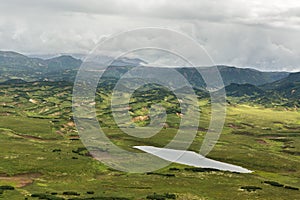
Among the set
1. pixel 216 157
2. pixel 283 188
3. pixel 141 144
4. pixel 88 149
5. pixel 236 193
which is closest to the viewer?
pixel 236 193

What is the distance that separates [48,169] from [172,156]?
59664 millimetres

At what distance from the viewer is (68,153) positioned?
133m

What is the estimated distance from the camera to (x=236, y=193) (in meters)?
89.1

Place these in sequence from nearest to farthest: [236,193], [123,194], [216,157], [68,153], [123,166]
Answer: [123,194] < [236,193] < [123,166] < [68,153] < [216,157]

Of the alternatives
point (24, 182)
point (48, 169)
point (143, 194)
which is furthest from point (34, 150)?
point (143, 194)

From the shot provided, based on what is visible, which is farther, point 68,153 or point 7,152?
point 68,153

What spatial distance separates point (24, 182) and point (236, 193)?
50083mm

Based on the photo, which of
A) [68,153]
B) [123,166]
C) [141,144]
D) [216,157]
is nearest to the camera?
[123,166]

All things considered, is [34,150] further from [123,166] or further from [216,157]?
[216,157]

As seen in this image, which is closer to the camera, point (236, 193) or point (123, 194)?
point (123, 194)

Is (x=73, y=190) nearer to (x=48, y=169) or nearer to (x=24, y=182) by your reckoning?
(x=24, y=182)

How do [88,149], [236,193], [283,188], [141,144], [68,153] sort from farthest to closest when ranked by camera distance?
1. [141,144]
2. [88,149]
3. [68,153]
4. [283,188]
5. [236,193]

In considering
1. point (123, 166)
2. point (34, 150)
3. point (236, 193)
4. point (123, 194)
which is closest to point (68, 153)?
point (34, 150)

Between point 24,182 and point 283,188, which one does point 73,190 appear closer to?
point 24,182
